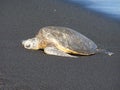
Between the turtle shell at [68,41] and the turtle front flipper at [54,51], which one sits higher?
the turtle shell at [68,41]

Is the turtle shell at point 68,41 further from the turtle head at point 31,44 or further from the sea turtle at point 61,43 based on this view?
the turtle head at point 31,44

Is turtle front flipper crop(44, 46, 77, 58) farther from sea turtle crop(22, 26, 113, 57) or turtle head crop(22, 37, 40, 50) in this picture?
turtle head crop(22, 37, 40, 50)

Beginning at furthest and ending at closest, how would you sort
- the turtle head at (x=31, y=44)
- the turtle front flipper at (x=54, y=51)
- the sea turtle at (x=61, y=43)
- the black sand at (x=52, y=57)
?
the turtle head at (x=31, y=44), the sea turtle at (x=61, y=43), the turtle front flipper at (x=54, y=51), the black sand at (x=52, y=57)

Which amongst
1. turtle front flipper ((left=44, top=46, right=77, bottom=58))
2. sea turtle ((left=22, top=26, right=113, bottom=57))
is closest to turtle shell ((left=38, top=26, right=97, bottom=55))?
sea turtle ((left=22, top=26, right=113, bottom=57))

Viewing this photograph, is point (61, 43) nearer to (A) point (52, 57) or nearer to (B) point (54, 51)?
(B) point (54, 51)

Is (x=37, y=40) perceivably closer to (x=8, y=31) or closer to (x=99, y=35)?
(x=8, y=31)

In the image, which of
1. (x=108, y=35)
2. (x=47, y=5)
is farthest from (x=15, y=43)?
(x=47, y=5)

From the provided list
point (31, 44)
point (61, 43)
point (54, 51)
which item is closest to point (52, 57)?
point (54, 51)

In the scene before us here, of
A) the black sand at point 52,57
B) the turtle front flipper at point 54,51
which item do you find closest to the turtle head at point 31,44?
the black sand at point 52,57
